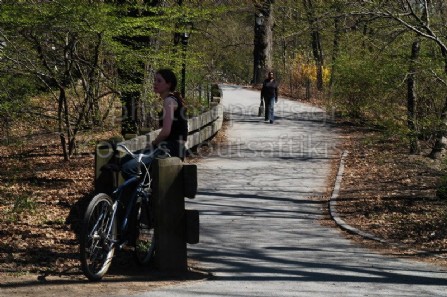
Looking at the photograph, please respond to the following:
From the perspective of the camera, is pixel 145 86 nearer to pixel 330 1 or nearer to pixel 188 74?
pixel 330 1

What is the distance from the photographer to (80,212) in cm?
1152

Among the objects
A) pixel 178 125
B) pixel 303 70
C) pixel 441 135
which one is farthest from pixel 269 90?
pixel 178 125

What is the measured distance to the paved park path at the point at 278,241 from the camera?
7758 mm

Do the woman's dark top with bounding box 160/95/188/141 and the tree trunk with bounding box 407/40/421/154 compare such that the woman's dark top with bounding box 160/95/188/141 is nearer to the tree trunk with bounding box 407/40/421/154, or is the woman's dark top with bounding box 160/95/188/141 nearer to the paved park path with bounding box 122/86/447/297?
the paved park path with bounding box 122/86/447/297

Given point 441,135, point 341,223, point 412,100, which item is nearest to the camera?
point 341,223

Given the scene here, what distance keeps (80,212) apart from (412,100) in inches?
352

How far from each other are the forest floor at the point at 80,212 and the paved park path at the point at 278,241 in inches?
19.5

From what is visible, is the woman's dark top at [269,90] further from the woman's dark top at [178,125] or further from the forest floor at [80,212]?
the woman's dark top at [178,125]

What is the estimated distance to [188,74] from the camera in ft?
79.2

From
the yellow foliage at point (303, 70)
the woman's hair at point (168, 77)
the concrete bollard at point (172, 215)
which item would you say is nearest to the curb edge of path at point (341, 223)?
the concrete bollard at point (172, 215)

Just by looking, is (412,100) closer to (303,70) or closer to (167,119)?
(167,119)

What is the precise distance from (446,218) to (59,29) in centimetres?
731

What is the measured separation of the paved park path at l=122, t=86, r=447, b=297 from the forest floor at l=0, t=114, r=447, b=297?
50 centimetres

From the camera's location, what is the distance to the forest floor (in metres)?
7.68
